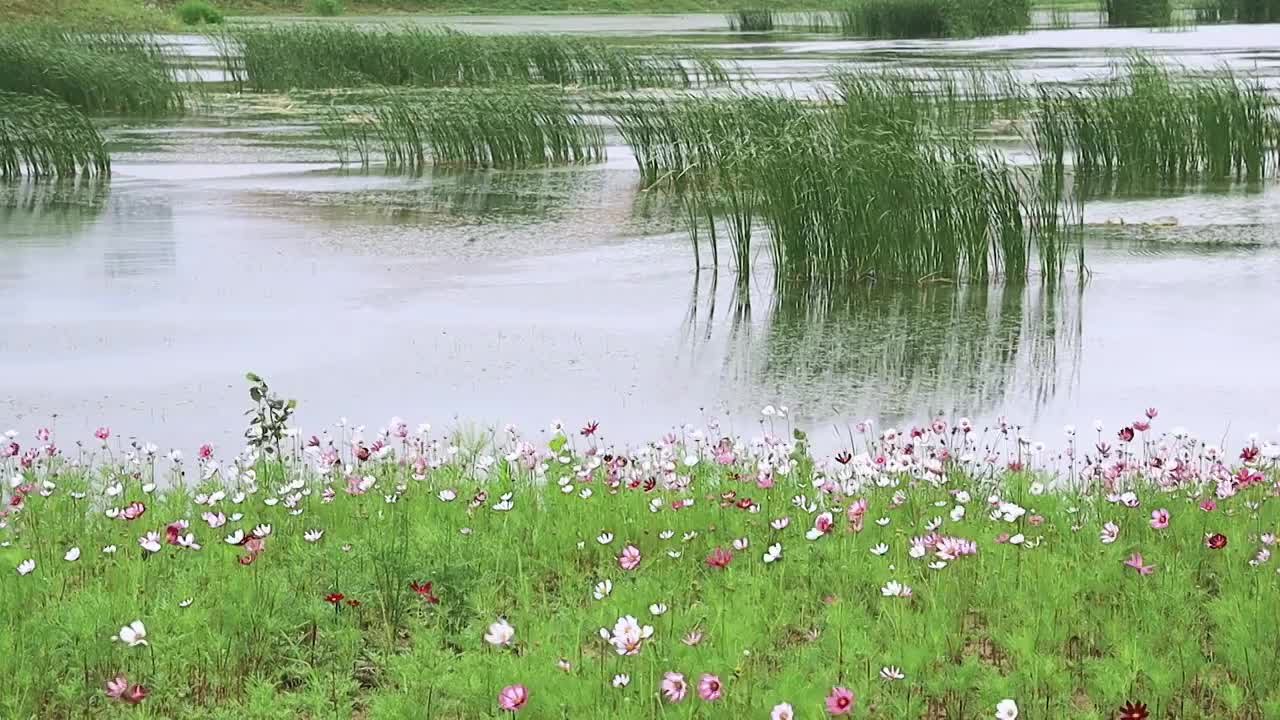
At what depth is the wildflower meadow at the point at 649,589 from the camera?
13.7ft

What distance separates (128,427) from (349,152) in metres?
14.6

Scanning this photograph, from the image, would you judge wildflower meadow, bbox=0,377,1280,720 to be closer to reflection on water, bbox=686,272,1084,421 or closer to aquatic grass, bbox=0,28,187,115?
reflection on water, bbox=686,272,1084,421

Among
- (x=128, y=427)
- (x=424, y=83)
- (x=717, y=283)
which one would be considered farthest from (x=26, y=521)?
(x=424, y=83)

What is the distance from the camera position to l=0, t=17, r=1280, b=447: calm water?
856 centimetres

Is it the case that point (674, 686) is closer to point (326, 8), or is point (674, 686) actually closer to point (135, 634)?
point (135, 634)

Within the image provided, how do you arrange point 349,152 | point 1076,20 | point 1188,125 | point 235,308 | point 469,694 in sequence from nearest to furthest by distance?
point 469,694 → point 235,308 → point 1188,125 → point 349,152 → point 1076,20

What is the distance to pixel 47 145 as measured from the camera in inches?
765

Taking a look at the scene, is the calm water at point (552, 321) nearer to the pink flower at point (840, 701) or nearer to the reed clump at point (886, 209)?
the reed clump at point (886, 209)

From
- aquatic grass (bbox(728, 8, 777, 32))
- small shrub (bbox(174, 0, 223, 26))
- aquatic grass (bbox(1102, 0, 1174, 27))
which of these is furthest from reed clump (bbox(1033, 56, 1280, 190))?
small shrub (bbox(174, 0, 223, 26))

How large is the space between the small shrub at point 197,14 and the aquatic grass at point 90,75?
24923 mm

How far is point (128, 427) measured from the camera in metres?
8.15

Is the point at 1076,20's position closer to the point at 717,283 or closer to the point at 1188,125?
the point at 1188,125

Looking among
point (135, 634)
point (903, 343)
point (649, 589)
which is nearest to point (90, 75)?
point (903, 343)

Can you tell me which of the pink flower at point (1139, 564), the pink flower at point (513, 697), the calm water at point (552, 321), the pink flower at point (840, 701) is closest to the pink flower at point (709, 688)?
the pink flower at point (840, 701)
